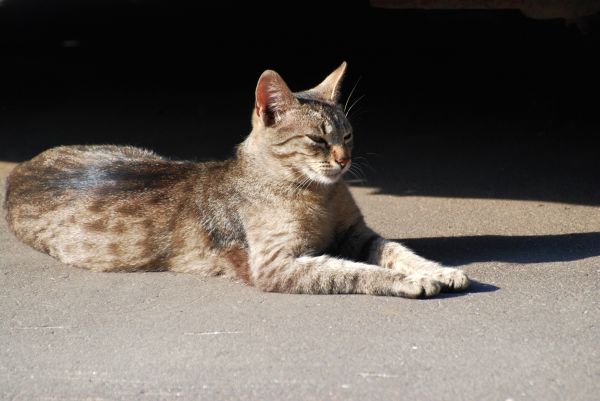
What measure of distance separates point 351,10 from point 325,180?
22.4 ft

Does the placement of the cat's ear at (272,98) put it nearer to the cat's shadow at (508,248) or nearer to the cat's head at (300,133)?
the cat's head at (300,133)

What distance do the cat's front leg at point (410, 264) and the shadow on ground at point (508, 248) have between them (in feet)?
1.05

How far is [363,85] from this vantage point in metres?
9.81

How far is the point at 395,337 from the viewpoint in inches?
166

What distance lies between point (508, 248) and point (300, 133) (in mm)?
1517

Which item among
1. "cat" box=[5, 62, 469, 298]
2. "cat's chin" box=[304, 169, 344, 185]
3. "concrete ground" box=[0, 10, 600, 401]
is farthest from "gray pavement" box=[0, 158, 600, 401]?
"cat's chin" box=[304, 169, 344, 185]

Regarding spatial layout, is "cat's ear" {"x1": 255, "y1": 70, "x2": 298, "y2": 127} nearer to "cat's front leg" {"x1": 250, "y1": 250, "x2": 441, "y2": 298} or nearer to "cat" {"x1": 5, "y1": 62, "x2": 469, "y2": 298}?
"cat" {"x1": 5, "y1": 62, "x2": 469, "y2": 298}

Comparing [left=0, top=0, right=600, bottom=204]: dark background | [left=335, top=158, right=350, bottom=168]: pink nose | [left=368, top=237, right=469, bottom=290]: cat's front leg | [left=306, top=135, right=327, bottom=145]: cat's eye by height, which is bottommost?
[left=0, top=0, right=600, bottom=204]: dark background

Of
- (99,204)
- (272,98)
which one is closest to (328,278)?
(272,98)

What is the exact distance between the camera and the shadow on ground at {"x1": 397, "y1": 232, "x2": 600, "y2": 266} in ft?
17.8

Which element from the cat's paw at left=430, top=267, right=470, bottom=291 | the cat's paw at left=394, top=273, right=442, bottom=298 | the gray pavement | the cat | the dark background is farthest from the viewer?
the dark background

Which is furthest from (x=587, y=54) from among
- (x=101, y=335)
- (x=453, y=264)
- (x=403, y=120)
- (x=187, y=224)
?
(x=101, y=335)

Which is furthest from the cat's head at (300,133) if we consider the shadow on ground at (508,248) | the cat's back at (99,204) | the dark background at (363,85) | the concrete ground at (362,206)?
the dark background at (363,85)

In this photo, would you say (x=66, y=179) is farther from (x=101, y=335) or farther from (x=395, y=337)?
(x=395, y=337)
